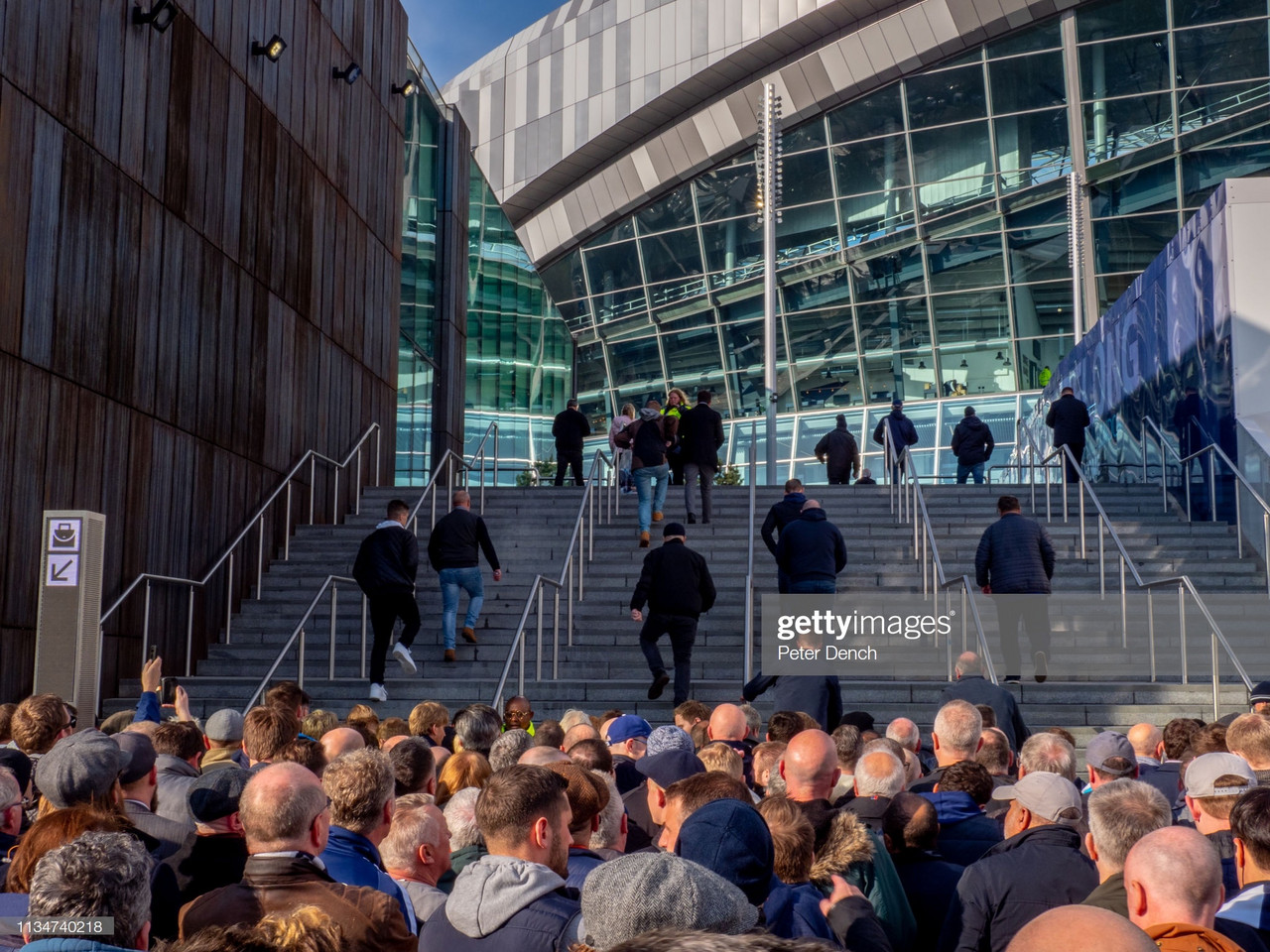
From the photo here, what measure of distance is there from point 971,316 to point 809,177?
18.3 ft

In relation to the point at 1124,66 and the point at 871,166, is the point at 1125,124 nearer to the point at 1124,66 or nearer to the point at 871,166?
the point at 1124,66

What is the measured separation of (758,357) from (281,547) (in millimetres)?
25105

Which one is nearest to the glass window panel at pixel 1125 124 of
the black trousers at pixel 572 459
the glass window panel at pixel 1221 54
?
the glass window panel at pixel 1221 54

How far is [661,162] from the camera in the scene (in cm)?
4088

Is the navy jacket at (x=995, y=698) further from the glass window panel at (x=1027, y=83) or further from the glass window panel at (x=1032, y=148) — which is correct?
the glass window panel at (x=1027, y=83)

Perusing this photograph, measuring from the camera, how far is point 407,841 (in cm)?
427

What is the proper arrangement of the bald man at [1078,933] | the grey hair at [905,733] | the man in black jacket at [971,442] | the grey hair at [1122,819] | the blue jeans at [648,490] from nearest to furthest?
the bald man at [1078,933] → the grey hair at [1122,819] → the grey hair at [905,733] → the blue jeans at [648,490] → the man in black jacket at [971,442]

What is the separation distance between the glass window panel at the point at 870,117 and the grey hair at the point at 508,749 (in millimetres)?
33734

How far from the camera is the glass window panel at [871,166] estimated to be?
123 ft

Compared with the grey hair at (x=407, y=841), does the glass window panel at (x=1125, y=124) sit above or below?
above

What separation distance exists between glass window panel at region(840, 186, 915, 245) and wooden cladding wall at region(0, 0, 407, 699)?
20324 mm

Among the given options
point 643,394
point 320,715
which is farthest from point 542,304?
point 320,715

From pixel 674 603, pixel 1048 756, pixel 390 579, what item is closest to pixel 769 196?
pixel 390 579

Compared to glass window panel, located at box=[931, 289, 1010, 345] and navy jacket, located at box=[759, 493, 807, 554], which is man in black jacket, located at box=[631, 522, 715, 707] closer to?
navy jacket, located at box=[759, 493, 807, 554]
